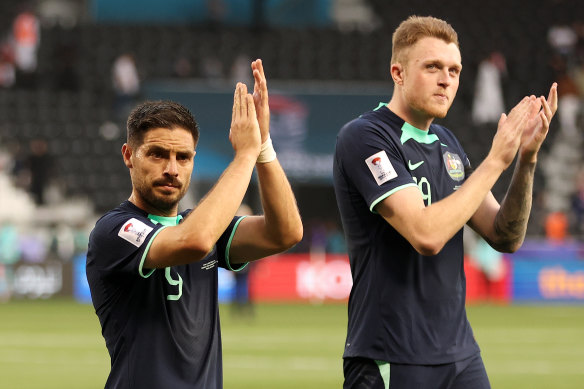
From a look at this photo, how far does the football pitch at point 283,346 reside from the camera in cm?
1223

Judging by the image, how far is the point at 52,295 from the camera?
23719 millimetres

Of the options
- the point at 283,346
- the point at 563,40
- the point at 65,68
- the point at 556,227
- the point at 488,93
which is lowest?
the point at 283,346

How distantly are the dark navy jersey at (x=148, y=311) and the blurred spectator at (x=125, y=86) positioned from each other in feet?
77.9

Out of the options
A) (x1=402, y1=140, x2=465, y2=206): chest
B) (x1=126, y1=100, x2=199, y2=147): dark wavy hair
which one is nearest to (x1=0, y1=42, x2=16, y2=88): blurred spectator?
(x1=402, y1=140, x2=465, y2=206): chest

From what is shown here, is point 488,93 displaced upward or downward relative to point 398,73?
upward

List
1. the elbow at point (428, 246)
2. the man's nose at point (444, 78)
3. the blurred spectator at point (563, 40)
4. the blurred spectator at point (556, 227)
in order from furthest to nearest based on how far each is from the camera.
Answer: the blurred spectator at point (563, 40) < the blurred spectator at point (556, 227) < the man's nose at point (444, 78) < the elbow at point (428, 246)

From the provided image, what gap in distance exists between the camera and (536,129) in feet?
15.9

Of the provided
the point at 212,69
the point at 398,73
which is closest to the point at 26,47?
the point at 212,69

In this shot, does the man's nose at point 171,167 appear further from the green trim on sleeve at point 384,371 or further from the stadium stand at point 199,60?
the stadium stand at point 199,60

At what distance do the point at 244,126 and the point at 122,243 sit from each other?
598mm

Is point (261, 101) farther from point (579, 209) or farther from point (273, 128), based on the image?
point (579, 209)

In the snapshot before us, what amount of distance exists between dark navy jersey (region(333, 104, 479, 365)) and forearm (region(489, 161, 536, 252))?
235mm

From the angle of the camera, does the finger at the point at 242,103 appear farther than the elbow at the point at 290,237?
No

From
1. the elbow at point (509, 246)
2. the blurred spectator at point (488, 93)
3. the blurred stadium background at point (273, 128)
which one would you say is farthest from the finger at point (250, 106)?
the blurred spectator at point (488, 93)
